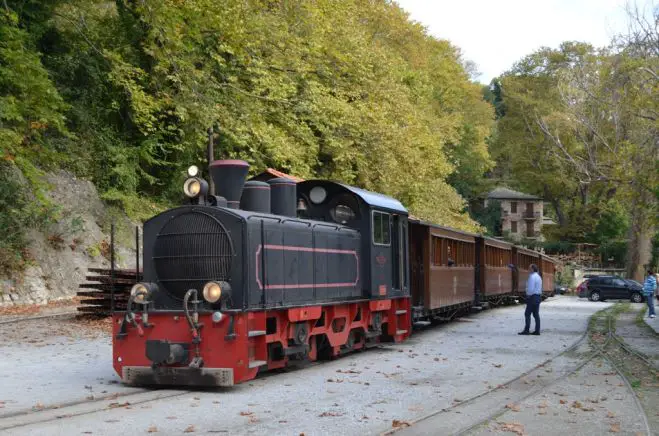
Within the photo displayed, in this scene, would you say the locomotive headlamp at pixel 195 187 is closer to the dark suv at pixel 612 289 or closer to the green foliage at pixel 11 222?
the green foliage at pixel 11 222

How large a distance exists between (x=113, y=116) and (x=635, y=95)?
18.2m

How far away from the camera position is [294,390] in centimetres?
1044

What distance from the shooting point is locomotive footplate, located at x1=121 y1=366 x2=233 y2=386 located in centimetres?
1017

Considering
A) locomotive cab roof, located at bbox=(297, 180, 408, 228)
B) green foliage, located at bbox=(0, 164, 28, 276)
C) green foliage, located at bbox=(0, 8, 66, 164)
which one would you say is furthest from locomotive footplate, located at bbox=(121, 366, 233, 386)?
green foliage, located at bbox=(0, 164, 28, 276)

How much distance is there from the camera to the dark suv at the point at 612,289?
145 ft

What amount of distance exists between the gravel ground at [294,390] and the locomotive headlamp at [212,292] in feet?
4.14

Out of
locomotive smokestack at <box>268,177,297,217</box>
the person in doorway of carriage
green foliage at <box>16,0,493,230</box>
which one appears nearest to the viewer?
locomotive smokestack at <box>268,177,297,217</box>

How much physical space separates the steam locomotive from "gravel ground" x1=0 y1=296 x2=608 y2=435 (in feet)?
1.49

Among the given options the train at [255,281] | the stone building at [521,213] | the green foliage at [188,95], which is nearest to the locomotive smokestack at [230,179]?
the train at [255,281]

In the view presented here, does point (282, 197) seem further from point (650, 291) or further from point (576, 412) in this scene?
point (650, 291)

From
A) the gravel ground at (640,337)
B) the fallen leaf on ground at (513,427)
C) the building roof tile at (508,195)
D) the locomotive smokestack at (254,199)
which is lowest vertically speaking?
the gravel ground at (640,337)

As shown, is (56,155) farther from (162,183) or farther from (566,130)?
(566,130)

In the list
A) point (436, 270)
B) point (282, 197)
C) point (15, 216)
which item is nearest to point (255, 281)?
point (282, 197)

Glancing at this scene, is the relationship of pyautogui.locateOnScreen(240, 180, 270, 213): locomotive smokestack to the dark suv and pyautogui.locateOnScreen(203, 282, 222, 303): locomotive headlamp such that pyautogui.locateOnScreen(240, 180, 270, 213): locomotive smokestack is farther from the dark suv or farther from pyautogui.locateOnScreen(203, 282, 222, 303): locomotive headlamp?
the dark suv
